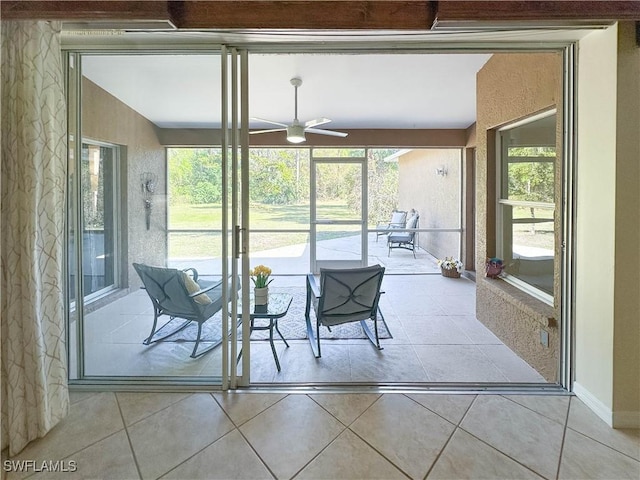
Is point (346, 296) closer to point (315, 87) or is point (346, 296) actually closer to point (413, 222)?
point (315, 87)

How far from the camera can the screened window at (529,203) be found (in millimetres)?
2662

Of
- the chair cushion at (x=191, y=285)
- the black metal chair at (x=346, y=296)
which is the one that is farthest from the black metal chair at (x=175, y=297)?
the black metal chair at (x=346, y=296)

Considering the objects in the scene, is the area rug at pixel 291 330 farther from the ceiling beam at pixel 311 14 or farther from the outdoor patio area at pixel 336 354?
the ceiling beam at pixel 311 14

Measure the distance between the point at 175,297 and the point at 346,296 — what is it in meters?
1.29

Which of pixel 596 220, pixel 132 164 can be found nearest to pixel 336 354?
pixel 596 220

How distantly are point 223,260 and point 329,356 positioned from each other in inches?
47.9

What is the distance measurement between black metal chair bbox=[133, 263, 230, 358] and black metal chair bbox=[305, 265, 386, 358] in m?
0.91

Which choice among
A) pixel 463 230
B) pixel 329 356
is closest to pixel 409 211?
pixel 463 230

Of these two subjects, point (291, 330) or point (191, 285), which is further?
point (291, 330)

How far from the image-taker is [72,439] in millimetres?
1811

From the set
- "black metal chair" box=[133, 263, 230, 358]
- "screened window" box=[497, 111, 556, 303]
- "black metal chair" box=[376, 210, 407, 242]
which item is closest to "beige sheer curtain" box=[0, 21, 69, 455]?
"black metal chair" box=[133, 263, 230, 358]

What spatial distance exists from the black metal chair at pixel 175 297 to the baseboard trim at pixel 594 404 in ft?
7.63

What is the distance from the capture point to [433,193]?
6.73 m

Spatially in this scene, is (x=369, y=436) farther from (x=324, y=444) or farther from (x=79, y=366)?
(x=79, y=366)
